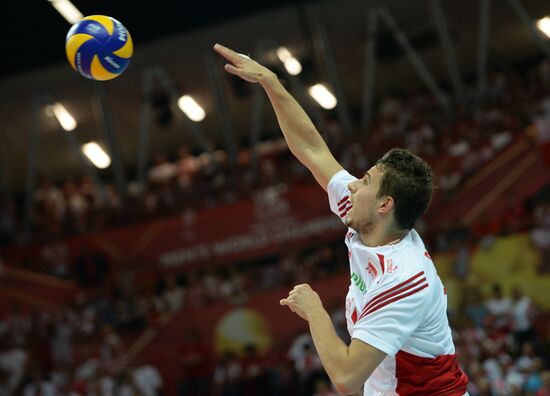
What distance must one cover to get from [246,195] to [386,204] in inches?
753

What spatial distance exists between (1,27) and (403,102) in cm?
1191

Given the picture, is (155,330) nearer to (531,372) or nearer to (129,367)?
(129,367)

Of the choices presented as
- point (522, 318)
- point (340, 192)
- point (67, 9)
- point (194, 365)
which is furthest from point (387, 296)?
point (67, 9)

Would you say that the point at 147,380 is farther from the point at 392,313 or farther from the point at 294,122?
the point at 392,313

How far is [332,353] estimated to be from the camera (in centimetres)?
406

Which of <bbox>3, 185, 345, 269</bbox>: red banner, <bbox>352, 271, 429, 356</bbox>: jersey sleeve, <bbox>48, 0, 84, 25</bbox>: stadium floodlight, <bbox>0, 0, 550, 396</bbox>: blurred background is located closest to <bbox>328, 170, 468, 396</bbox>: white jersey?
<bbox>352, 271, 429, 356</bbox>: jersey sleeve

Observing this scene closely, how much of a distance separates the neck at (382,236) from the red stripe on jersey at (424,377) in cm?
56

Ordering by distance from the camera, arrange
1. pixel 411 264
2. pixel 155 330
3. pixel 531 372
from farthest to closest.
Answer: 1. pixel 155 330
2. pixel 531 372
3. pixel 411 264

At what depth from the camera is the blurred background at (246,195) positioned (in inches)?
701

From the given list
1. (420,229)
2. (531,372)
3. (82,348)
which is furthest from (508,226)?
(82,348)

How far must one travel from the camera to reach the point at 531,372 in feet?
45.4

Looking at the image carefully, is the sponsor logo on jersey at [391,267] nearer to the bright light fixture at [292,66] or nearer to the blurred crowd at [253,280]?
the blurred crowd at [253,280]

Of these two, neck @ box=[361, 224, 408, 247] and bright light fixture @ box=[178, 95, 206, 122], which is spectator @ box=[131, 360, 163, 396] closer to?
bright light fixture @ box=[178, 95, 206, 122]

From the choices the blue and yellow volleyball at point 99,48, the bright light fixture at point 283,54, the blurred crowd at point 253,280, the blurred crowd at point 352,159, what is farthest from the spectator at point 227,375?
the bright light fixture at point 283,54
